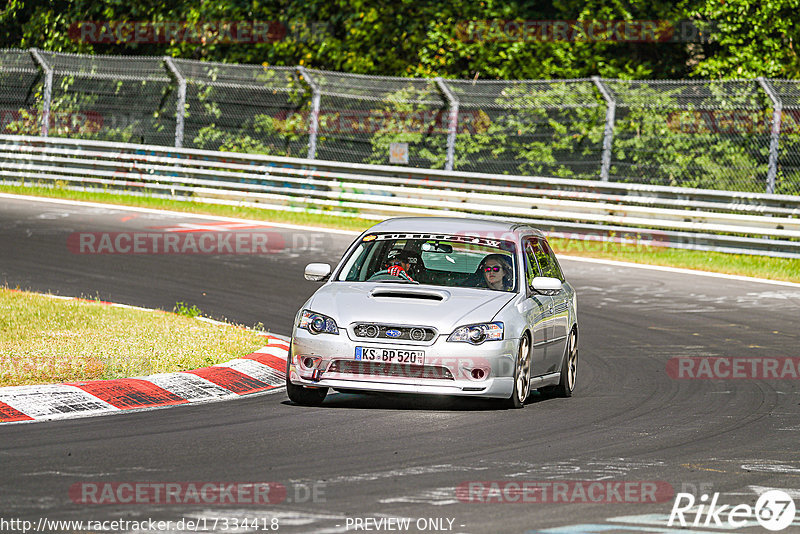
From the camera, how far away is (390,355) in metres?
9.45

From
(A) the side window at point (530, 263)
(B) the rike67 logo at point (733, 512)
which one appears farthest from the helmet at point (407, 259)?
(B) the rike67 logo at point (733, 512)

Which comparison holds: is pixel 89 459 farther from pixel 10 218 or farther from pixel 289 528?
pixel 10 218

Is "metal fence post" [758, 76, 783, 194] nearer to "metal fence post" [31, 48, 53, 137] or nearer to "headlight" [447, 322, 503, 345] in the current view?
"headlight" [447, 322, 503, 345]

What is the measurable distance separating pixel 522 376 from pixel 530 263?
4.49 ft

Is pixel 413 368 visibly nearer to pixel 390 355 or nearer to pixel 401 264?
pixel 390 355

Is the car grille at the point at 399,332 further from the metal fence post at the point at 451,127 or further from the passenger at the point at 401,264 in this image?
the metal fence post at the point at 451,127

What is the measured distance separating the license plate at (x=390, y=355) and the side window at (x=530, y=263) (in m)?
1.59

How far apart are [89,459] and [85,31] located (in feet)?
104

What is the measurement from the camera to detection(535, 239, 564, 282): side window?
11.5 meters

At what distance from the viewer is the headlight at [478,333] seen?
9.52 meters

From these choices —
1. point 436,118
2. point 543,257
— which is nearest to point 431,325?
point 543,257

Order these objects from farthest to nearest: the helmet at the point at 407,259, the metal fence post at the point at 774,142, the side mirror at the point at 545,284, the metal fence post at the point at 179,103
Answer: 1. the metal fence post at the point at 179,103
2. the metal fence post at the point at 774,142
3. the helmet at the point at 407,259
4. the side mirror at the point at 545,284

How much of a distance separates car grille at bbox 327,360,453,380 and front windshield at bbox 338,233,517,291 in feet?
3.83

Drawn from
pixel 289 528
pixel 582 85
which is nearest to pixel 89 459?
pixel 289 528
